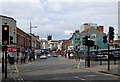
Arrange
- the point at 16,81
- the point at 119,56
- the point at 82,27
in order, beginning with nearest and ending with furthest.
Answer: the point at 16,81
the point at 119,56
the point at 82,27

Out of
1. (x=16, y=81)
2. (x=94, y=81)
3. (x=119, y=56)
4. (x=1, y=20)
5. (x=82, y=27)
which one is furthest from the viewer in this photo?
(x=82, y=27)

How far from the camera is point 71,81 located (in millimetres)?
14102

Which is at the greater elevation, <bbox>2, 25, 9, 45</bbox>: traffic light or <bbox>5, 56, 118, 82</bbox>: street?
<bbox>2, 25, 9, 45</bbox>: traffic light

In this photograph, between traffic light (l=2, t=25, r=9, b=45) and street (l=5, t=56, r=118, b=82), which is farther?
street (l=5, t=56, r=118, b=82)

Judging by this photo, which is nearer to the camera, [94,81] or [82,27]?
[94,81]

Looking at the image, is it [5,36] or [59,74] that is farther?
[59,74]

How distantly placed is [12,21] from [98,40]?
44946 millimetres

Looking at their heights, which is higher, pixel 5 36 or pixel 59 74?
pixel 5 36

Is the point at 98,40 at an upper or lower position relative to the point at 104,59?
upper

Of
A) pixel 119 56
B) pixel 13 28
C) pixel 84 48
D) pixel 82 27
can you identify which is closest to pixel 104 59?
pixel 119 56

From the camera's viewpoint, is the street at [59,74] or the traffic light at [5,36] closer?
the traffic light at [5,36]

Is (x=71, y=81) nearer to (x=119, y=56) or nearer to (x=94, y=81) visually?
(x=94, y=81)

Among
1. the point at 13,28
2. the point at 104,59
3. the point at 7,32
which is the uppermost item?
the point at 13,28

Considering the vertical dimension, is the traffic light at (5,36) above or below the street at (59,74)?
above
